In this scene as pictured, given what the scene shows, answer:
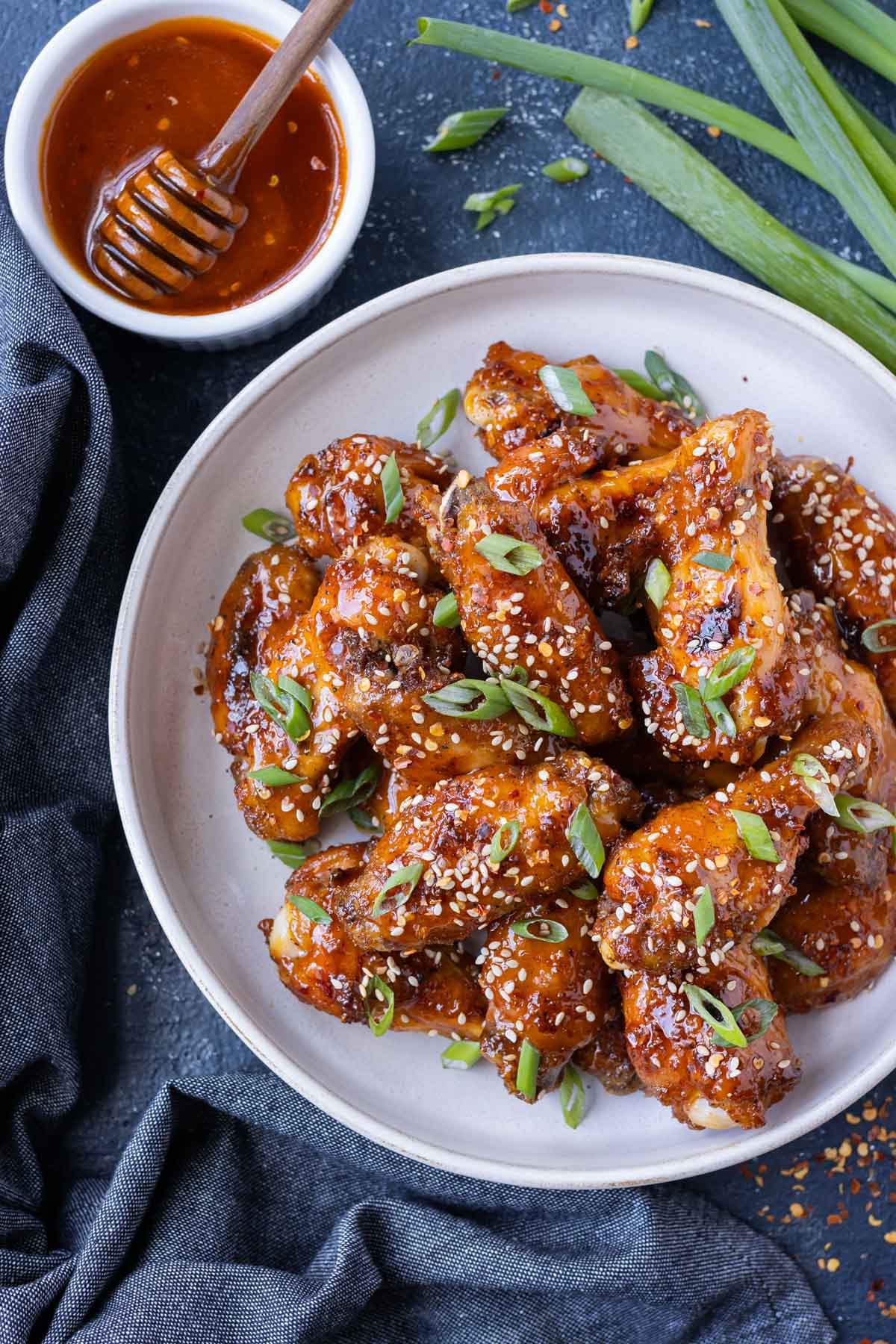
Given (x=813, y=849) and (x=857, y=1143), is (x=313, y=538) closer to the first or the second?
(x=813, y=849)

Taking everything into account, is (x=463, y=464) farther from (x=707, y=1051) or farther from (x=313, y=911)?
(x=707, y=1051)

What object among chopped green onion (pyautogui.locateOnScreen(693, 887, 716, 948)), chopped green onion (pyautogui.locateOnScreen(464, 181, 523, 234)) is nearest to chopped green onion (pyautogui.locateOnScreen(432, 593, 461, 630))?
chopped green onion (pyautogui.locateOnScreen(693, 887, 716, 948))

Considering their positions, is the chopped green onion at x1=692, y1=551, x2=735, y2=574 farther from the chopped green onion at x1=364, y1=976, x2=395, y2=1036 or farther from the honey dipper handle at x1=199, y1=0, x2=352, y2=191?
the honey dipper handle at x1=199, y1=0, x2=352, y2=191

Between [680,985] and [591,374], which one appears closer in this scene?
[680,985]

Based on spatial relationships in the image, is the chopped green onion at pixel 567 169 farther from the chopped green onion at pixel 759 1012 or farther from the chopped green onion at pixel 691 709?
the chopped green onion at pixel 759 1012

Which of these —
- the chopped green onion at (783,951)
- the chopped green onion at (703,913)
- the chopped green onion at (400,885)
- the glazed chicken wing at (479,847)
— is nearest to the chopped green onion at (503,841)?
the glazed chicken wing at (479,847)

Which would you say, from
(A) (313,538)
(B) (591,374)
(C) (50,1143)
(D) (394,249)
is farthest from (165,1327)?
(D) (394,249)
